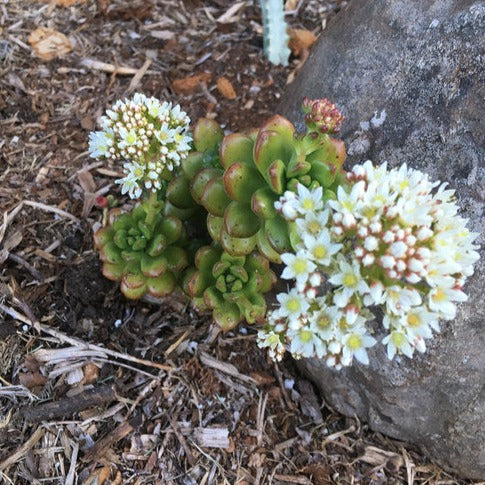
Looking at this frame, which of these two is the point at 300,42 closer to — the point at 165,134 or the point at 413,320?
the point at 165,134

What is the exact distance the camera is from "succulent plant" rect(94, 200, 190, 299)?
221cm

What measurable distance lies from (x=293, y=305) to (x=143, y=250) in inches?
30.9

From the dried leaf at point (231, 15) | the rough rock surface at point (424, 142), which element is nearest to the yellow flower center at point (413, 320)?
the rough rock surface at point (424, 142)

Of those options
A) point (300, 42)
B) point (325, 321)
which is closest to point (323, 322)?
point (325, 321)

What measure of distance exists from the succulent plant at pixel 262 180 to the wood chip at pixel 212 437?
73 centimetres

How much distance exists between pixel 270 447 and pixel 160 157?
1.18m

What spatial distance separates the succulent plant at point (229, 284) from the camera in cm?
215

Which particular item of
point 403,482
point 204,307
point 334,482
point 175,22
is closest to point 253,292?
point 204,307

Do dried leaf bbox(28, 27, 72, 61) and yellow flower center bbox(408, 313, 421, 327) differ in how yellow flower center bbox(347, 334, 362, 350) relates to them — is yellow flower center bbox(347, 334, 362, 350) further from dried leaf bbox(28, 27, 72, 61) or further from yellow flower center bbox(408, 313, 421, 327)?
dried leaf bbox(28, 27, 72, 61)

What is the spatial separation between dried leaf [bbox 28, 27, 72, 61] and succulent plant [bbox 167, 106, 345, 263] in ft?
5.42

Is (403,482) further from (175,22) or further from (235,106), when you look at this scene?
(175,22)

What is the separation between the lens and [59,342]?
7.89ft

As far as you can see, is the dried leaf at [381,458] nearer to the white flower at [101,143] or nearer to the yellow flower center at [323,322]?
the yellow flower center at [323,322]

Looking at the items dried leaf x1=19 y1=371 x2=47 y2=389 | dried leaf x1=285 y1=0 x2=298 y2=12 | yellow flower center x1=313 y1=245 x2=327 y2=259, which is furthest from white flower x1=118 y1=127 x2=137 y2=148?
dried leaf x1=285 y1=0 x2=298 y2=12
